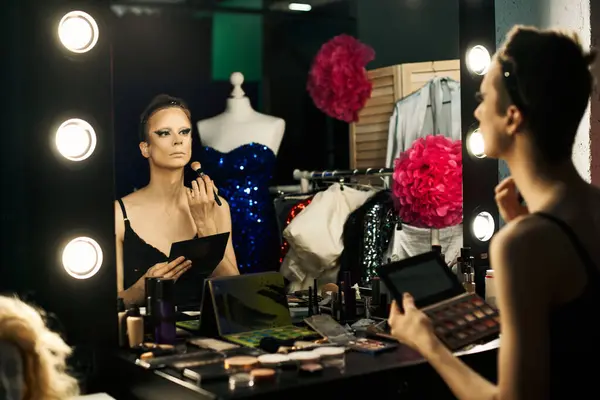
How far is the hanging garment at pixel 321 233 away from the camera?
9.12 ft

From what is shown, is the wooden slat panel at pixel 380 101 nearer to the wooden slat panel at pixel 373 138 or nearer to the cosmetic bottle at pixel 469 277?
the wooden slat panel at pixel 373 138

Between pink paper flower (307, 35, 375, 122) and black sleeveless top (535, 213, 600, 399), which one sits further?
pink paper flower (307, 35, 375, 122)

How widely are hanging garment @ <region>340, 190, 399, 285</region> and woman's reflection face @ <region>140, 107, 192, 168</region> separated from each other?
0.81 m

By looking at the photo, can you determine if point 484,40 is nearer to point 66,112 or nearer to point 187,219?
point 187,219

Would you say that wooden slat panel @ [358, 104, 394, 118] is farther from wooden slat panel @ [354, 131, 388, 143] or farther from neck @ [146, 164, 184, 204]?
neck @ [146, 164, 184, 204]

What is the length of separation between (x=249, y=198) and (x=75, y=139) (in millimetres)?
1191

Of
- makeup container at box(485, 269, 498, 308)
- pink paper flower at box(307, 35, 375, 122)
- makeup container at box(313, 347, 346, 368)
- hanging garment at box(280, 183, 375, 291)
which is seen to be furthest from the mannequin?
makeup container at box(313, 347, 346, 368)

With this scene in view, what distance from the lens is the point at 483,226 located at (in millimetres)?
2436

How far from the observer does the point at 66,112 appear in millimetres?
1681

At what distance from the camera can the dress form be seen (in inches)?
109

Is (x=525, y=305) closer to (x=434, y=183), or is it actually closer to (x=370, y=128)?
(x=434, y=183)

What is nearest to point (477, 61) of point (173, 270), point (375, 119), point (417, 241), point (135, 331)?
point (417, 241)

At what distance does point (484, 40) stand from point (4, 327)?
1.79 meters

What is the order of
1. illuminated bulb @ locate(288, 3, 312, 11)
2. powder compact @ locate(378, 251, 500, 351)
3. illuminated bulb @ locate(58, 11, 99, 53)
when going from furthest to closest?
illuminated bulb @ locate(288, 3, 312, 11), illuminated bulb @ locate(58, 11, 99, 53), powder compact @ locate(378, 251, 500, 351)
